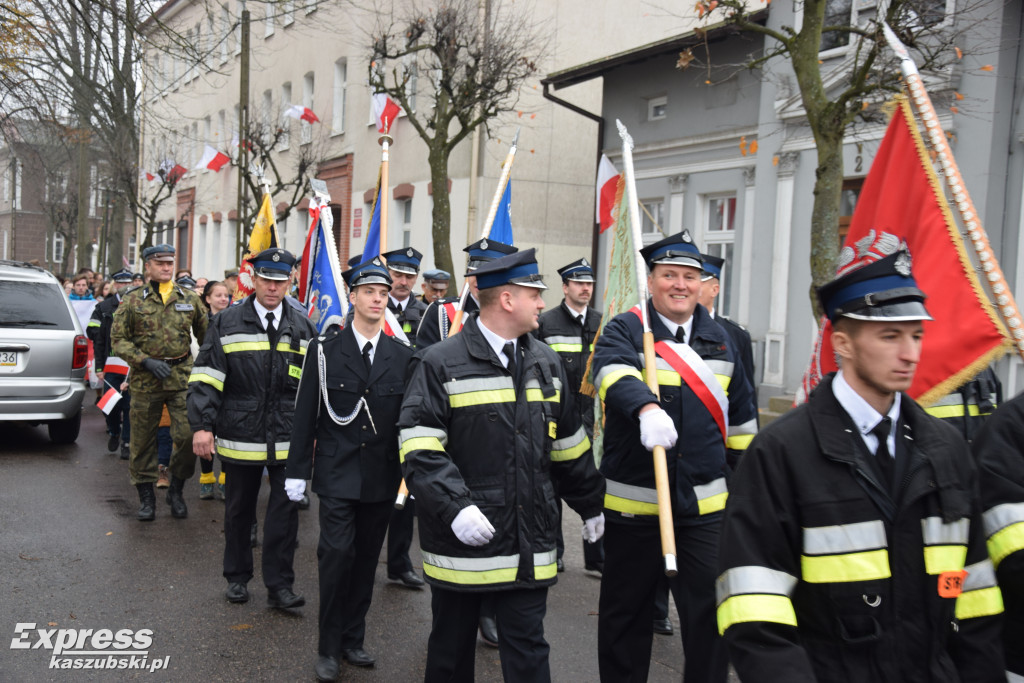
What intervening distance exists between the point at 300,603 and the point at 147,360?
3158mm

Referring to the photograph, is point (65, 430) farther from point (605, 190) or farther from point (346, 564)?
point (605, 190)

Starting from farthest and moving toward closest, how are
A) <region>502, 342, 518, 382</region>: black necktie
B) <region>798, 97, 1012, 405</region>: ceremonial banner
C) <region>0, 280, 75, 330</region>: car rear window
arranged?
<region>0, 280, 75, 330</region>: car rear window
<region>502, 342, 518, 382</region>: black necktie
<region>798, 97, 1012, 405</region>: ceremonial banner

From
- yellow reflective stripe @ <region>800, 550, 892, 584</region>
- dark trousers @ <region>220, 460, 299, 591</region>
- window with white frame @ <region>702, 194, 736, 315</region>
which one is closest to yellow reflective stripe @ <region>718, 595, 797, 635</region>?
yellow reflective stripe @ <region>800, 550, 892, 584</region>

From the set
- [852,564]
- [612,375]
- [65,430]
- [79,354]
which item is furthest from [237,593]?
[65,430]

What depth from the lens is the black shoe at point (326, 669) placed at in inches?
186

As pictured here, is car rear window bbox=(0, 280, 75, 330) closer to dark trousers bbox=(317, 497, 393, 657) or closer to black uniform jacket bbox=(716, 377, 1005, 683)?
dark trousers bbox=(317, 497, 393, 657)

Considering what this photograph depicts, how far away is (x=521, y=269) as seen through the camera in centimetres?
394

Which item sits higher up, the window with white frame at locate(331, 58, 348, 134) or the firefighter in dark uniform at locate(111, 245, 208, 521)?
the window with white frame at locate(331, 58, 348, 134)

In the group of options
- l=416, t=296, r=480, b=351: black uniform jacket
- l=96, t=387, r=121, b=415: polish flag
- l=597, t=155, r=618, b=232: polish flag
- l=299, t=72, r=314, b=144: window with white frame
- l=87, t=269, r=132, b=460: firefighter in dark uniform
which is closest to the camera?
l=597, t=155, r=618, b=232: polish flag

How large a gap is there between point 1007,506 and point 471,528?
181 centimetres

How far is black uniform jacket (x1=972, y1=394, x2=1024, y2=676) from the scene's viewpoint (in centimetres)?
261

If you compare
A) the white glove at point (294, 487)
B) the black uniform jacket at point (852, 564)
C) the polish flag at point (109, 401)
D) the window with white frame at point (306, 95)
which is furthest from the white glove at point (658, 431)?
the window with white frame at point (306, 95)

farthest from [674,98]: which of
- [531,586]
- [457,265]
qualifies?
[531,586]

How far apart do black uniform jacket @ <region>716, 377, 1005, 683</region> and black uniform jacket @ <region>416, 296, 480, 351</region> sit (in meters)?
4.68
